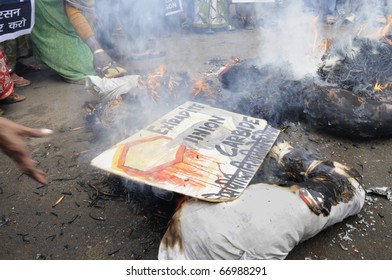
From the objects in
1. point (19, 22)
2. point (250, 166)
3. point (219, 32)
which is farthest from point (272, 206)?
point (219, 32)

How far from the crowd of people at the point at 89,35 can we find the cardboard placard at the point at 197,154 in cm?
224

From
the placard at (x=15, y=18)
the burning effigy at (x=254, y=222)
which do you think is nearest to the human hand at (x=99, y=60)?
the placard at (x=15, y=18)

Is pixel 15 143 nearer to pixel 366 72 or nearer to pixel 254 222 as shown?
pixel 254 222

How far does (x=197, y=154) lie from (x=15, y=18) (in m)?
3.94

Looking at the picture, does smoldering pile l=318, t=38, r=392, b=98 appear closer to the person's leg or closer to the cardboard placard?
the cardboard placard

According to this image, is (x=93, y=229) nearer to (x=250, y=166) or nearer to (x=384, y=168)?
(x=250, y=166)

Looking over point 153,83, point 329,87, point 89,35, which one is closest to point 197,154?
point 153,83

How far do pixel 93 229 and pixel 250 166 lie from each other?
4.33 feet

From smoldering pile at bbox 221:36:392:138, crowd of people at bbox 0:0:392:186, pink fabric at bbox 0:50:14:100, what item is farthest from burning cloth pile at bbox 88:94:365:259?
pink fabric at bbox 0:50:14:100

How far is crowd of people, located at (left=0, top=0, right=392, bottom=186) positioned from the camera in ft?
17.9

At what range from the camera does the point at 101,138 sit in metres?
3.85

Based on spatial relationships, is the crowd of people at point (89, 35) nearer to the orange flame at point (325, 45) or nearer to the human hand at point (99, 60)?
the human hand at point (99, 60)

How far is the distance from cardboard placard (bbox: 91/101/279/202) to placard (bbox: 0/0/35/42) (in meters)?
3.16

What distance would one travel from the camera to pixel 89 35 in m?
5.59
